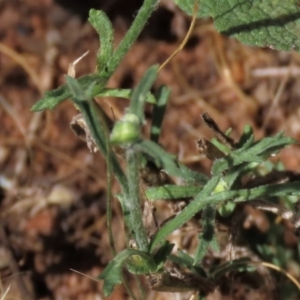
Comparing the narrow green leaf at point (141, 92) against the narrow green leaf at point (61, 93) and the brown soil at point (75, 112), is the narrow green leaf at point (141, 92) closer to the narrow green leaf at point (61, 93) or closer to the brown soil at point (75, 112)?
the narrow green leaf at point (61, 93)

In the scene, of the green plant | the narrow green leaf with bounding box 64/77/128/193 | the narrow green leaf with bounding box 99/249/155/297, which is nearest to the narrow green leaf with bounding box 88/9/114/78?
the green plant

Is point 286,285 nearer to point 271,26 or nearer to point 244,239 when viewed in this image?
point 244,239

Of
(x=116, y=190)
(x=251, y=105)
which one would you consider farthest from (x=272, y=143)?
(x=251, y=105)

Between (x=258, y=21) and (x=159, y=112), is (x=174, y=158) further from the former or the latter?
(x=258, y=21)

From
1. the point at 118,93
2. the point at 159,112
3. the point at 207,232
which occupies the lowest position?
the point at 207,232

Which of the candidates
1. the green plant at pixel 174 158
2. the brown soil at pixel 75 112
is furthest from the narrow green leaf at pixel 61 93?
the brown soil at pixel 75 112

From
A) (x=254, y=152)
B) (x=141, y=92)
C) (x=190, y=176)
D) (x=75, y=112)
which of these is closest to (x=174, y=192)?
(x=190, y=176)
